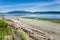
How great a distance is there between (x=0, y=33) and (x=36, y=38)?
7.03ft

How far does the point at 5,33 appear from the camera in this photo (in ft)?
20.2

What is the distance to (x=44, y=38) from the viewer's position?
26.2 feet

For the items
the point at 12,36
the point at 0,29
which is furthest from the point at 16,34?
the point at 0,29

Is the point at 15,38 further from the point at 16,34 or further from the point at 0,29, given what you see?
the point at 0,29

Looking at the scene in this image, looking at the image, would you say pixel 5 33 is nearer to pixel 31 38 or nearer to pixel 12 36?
pixel 12 36

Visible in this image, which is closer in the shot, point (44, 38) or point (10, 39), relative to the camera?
point (10, 39)

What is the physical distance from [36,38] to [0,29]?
1.88 metres

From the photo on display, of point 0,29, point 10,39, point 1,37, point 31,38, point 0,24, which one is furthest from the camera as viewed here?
point 31,38

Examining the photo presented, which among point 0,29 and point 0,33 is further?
point 0,29

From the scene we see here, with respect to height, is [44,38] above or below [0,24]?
below

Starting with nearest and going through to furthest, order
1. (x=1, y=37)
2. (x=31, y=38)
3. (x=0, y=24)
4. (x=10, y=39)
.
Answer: (x=1, y=37) < (x=10, y=39) < (x=0, y=24) < (x=31, y=38)

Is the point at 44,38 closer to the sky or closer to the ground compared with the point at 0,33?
closer to the ground

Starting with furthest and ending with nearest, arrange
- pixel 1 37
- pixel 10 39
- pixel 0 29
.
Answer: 1. pixel 0 29
2. pixel 10 39
3. pixel 1 37

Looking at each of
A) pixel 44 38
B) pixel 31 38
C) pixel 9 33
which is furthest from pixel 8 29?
pixel 44 38
